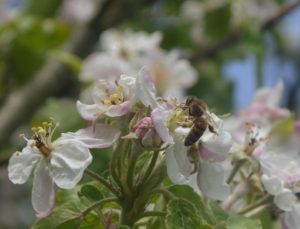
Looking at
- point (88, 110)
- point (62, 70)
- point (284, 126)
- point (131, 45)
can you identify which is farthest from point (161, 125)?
point (62, 70)

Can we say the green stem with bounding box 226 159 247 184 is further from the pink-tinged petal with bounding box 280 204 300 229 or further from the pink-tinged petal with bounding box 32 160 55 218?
the pink-tinged petal with bounding box 32 160 55 218

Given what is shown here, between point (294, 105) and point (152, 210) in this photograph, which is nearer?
point (152, 210)

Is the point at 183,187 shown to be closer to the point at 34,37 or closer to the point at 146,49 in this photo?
the point at 146,49

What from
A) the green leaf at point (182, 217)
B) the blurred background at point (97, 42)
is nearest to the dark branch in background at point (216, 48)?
the blurred background at point (97, 42)

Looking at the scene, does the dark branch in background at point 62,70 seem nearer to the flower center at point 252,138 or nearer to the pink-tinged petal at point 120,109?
the flower center at point 252,138

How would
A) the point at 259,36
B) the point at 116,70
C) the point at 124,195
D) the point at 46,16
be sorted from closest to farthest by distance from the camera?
the point at 124,195 < the point at 116,70 < the point at 259,36 < the point at 46,16

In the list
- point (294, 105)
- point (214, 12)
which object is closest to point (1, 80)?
point (214, 12)
